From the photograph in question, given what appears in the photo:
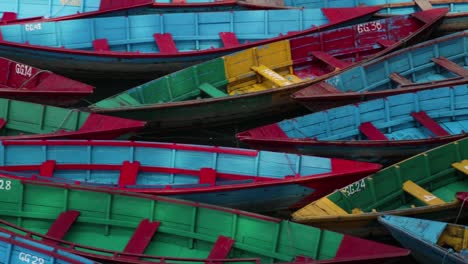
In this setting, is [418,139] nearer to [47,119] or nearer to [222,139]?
[222,139]

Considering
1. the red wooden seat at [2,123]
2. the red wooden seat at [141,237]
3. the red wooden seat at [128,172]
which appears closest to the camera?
the red wooden seat at [141,237]

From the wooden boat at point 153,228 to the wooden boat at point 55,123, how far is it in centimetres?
233

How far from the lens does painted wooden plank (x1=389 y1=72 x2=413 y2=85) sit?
20847 mm

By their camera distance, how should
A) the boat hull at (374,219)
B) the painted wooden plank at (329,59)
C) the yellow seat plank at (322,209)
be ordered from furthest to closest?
the painted wooden plank at (329,59), the yellow seat plank at (322,209), the boat hull at (374,219)

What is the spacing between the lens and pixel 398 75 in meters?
21.3

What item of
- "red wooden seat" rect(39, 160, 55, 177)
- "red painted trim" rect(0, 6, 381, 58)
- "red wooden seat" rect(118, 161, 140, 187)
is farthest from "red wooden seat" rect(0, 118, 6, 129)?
"red wooden seat" rect(118, 161, 140, 187)

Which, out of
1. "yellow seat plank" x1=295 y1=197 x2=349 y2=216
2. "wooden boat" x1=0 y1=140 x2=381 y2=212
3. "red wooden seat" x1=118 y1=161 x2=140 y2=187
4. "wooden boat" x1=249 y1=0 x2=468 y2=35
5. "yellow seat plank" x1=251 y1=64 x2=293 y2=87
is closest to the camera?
"yellow seat plank" x1=295 y1=197 x2=349 y2=216

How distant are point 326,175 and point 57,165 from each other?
19.3 feet

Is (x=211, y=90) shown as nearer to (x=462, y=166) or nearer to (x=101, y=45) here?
(x=101, y=45)

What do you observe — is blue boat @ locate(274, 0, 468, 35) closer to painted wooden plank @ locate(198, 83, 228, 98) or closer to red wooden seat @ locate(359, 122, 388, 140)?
painted wooden plank @ locate(198, 83, 228, 98)

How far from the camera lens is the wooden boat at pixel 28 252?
13539 millimetres

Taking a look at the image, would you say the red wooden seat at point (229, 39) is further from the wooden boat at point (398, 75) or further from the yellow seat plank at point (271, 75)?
the wooden boat at point (398, 75)

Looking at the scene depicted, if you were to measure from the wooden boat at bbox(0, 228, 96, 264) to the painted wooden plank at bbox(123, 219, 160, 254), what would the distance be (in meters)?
1.81

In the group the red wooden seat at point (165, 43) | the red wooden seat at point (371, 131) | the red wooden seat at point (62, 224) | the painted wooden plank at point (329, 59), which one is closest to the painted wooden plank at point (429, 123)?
the red wooden seat at point (371, 131)
